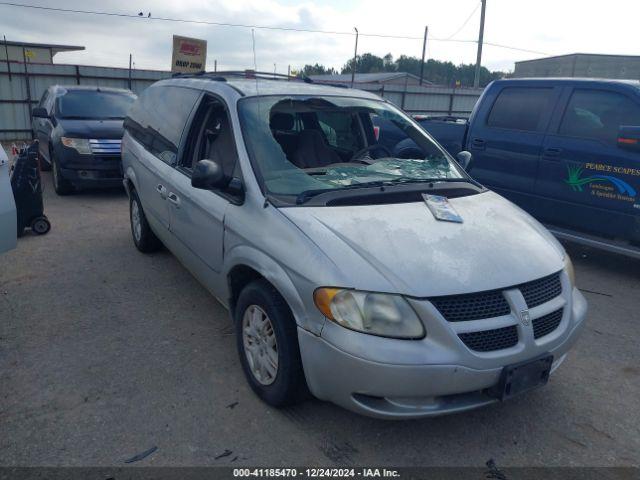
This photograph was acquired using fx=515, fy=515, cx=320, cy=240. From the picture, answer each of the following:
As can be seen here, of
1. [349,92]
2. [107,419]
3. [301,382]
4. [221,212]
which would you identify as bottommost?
[107,419]

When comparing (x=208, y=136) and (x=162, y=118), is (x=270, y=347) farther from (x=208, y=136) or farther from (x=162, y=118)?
(x=162, y=118)

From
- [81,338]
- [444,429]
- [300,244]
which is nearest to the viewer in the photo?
[300,244]

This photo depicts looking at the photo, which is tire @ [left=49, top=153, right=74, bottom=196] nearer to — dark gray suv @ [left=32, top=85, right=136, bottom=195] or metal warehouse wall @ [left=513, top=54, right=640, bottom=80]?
dark gray suv @ [left=32, top=85, right=136, bottom=195]

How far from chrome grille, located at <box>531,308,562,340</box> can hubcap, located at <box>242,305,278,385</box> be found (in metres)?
1.33

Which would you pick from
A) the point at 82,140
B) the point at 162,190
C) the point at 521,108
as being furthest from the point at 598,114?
the point at 82,140

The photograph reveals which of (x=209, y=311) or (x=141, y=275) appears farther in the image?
Result: (x=141, y=275)

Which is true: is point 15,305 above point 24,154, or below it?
below

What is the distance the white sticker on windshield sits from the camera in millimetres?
2935

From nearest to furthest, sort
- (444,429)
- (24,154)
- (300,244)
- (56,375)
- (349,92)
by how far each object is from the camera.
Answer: (300,244) → (444,429) → (56,375) → (349,92) → (24,154)

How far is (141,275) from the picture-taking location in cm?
500

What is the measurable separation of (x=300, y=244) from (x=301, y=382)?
2.46ft

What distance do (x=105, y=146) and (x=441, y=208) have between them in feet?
21.2

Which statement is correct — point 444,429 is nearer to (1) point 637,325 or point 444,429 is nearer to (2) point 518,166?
(1) point 637,325

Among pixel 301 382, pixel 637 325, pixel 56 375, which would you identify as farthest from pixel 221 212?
pixel 637 325
